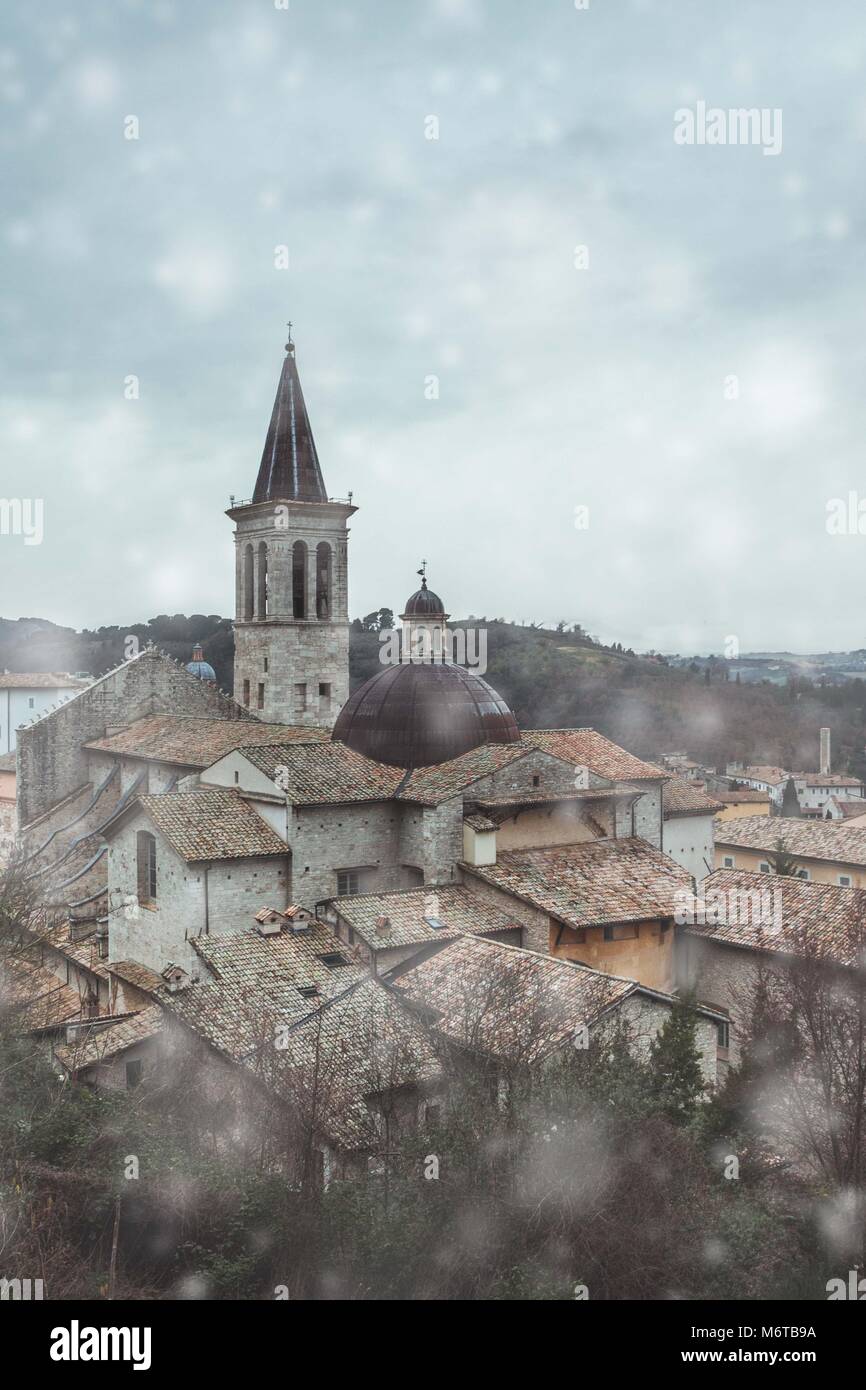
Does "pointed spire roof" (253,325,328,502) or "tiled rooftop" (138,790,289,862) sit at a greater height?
"pointed spire roof" (253,325,328,502)

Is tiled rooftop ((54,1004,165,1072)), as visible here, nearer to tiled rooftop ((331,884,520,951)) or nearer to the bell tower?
tiled rooftop ((331,884,520,951))

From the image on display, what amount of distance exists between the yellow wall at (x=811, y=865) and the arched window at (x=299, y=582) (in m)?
17.9

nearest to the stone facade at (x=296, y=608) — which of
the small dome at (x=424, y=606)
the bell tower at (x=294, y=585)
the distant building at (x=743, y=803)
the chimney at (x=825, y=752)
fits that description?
the bell tower at (x=294, y=585)

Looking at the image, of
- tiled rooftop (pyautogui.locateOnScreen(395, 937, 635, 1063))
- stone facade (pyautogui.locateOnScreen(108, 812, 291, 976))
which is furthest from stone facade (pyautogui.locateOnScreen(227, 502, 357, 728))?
Answer: tiled rooftop (pyautogui.locateOnScreen(395, 937, 635, 1063))

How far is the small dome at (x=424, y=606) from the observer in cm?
3172

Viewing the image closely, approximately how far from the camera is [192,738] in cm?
3306

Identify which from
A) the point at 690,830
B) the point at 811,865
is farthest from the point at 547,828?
the point at 811,865

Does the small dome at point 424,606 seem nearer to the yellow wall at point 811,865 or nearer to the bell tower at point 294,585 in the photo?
the bell tower at point 294,585

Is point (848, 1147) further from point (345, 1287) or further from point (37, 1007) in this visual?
point (37, 1007)

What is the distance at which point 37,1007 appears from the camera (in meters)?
21.4

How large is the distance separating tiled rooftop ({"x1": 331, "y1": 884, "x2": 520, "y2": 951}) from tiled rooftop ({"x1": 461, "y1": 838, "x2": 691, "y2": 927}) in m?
0.68

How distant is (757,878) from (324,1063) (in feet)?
41.3

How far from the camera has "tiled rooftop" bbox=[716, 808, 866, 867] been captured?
41688 mm
